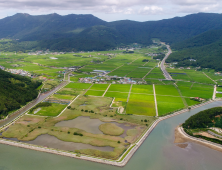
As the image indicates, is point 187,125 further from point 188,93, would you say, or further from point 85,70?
point 85,70

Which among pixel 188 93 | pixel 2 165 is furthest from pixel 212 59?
pixel 2 165

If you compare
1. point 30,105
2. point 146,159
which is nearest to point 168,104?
point 146,159

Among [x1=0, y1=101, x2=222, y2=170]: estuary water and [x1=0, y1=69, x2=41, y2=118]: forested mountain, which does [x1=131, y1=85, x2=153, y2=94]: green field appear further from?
[x1=0, y1=69, x2=41, y2=118]: forested mountain

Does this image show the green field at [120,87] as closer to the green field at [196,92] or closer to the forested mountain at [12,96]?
the green field at [196,92]

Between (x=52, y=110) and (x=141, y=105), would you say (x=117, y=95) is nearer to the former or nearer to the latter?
(x=141, y=105)

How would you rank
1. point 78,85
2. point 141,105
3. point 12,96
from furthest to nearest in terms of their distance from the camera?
point 78,85
point 12,96
point 141,105

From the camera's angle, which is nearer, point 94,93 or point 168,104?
point 168,104

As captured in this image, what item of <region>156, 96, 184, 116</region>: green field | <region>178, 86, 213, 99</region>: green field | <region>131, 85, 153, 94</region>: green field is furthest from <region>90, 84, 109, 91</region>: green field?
<region>178, 86, 213, 99</region>: green field

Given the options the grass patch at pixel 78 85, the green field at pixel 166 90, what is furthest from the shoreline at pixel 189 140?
the grass patch at pixel 78 85
